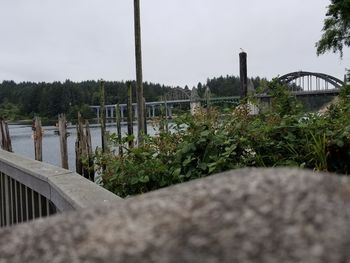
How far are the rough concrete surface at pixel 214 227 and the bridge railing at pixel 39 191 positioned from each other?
109cm

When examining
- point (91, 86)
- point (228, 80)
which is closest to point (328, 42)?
point (228, 80)

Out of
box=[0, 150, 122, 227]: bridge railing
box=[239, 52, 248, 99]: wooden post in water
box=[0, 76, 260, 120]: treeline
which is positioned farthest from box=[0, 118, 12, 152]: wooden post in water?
box=[0, 76, 260, 120]: treeline

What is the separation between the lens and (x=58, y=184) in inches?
101

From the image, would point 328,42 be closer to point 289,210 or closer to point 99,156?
point 99,156

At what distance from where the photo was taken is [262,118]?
14.3 feet

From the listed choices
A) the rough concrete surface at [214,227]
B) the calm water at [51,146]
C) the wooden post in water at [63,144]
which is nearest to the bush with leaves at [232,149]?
the rough concrete surface at [214,227]

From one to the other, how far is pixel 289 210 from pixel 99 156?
14.2ft

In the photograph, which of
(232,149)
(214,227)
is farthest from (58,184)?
(214,227)

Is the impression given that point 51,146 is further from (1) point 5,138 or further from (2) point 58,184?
(2) point 58,184

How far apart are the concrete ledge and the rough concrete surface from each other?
1.16 meters

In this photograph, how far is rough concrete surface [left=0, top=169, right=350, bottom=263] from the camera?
676mm

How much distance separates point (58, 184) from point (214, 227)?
197cm

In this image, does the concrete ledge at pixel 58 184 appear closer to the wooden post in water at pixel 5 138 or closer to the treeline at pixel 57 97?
the wooden post in water at pixel 5 138

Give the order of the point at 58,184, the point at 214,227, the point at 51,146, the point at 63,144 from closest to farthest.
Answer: the point at 214,227 → the point at 58,184 → the point at 63,144 → the point at 51,146
